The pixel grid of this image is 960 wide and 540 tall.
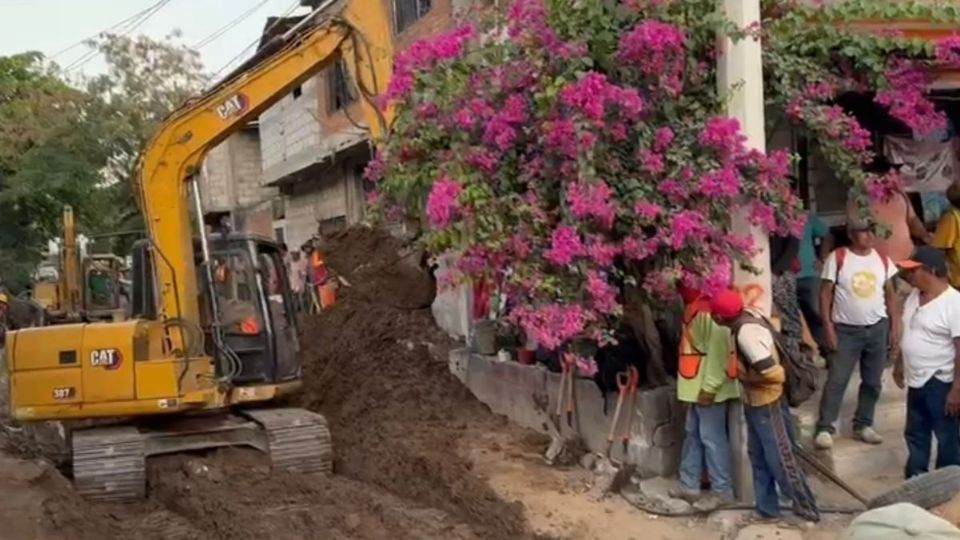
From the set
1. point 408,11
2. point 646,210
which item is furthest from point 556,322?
point 408,11

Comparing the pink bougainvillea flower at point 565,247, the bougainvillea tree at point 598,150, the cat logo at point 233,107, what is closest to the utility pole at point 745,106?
the bougainvillea tree at point 598,150

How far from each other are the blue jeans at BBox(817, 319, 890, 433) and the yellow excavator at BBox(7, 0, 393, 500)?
3.83 metres

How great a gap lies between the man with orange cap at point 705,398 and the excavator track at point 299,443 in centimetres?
311

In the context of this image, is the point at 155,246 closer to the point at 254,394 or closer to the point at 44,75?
the point at 254,394

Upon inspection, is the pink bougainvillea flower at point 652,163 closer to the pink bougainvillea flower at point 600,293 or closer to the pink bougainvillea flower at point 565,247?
the pink bougainvillea flower at point 565,247

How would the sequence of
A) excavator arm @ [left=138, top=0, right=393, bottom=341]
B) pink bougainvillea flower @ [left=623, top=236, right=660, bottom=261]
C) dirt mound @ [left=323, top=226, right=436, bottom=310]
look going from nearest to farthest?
1. pink bougainvillea flower @ [left=623, top=236, right=660, bottom=261]
2. excavator arm @ [left=138, top=0, right=393, bottom=341]
3. dirt mound @ [left=323, top=226, right=436, bottom=310]

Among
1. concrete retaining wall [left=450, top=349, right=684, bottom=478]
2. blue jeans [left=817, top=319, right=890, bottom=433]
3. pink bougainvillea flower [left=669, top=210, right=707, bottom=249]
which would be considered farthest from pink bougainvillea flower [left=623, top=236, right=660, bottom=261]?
blue jeans [left=817, top=319, right=890, bottom=433]

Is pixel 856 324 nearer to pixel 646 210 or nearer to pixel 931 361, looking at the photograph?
pixel 931 361

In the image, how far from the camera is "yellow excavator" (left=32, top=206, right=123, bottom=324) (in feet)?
50.3

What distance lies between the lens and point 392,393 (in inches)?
495

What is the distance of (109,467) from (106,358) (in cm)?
88

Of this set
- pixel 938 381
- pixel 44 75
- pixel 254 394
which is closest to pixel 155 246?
pixel 254 394

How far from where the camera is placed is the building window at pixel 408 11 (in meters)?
17.5

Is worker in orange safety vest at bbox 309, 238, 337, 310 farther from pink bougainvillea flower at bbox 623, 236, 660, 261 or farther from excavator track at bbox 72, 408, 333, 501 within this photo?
pink bougainvillea flower at bbox 623, 236, 660, 261
